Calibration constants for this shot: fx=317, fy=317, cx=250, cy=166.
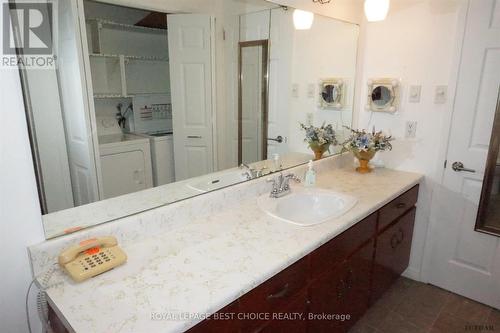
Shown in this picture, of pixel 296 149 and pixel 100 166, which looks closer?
pixel 100 166

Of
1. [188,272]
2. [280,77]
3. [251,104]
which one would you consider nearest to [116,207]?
[188,272]

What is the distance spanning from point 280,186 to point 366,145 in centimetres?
85

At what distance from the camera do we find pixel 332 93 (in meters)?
2.45

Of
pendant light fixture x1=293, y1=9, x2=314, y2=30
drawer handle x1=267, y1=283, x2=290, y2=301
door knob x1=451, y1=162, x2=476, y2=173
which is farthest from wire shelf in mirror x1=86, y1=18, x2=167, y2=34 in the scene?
door knob x1=451, y1=162, x2=476, y2=173

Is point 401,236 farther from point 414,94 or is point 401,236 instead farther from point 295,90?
point 295,90

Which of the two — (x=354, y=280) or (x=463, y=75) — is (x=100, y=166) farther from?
(x=463, y=75)

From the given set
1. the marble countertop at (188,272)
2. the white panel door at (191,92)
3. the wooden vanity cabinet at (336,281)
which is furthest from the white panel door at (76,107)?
the wooden vanity cabinet at (336,281)

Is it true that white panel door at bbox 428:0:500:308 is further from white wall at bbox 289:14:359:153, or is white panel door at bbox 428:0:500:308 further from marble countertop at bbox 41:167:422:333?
marble countertop at bbox 41:167:422:333

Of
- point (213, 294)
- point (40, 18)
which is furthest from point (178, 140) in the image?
point (213, 294)

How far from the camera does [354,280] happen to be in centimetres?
171

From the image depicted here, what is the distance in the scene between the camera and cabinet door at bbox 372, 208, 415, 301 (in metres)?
1.97

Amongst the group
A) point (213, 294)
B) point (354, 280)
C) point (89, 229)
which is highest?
point (89, 229)

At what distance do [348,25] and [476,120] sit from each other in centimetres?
112

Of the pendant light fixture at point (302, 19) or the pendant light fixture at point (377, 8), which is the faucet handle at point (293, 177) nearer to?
the pendant light fixture at point (302, 19)
